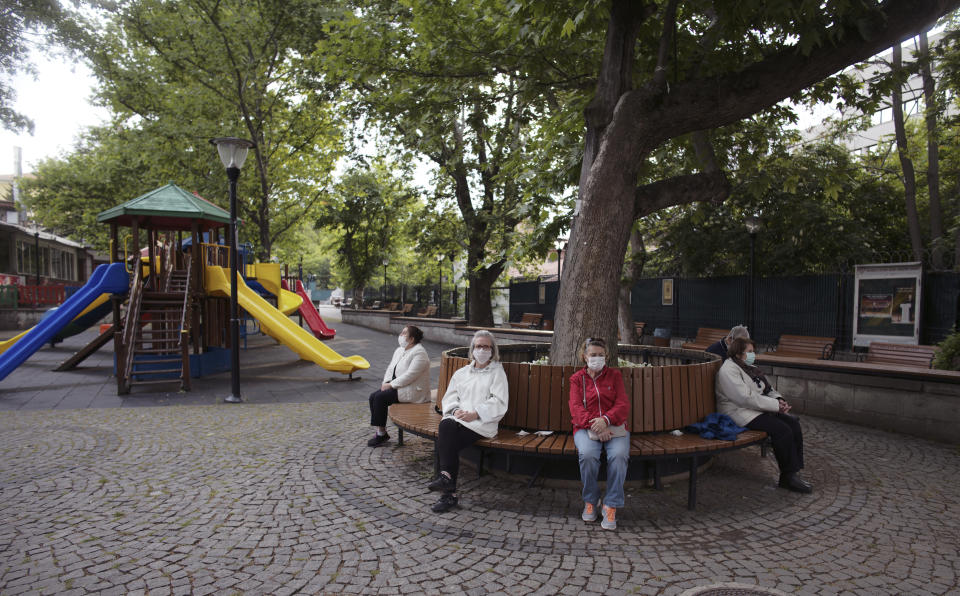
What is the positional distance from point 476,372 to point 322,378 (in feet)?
24.5

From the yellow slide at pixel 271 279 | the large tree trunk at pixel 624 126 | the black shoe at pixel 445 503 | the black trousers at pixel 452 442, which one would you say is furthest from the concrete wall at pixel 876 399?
the yellow slide at pixel 271 279

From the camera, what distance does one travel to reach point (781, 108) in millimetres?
7625

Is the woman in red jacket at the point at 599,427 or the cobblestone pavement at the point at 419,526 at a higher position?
the woman in red jacket at the point at 599,427

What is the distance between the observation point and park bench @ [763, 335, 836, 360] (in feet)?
40.1

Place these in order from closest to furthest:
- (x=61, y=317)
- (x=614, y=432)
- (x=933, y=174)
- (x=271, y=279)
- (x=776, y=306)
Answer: (x=614, y=432) < (x=61, y=317) < (x=933, y=174) < (x=776, y=306) < (x=271, y=279)

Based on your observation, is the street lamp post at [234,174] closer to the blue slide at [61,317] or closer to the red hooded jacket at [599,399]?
the blue slide at [61,317]

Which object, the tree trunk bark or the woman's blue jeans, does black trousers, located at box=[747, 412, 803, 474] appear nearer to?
the woman's blue jeans

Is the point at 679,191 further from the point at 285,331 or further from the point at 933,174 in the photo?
the point at 933,174

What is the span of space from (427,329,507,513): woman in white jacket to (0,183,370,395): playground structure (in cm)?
649

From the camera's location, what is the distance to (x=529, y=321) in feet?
73.2

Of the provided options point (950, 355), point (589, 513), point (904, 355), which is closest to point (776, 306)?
point (904, 355)

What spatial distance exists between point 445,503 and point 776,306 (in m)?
13.9

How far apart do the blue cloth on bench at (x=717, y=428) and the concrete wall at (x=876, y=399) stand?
11.3ft

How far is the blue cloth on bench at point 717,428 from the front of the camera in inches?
181
